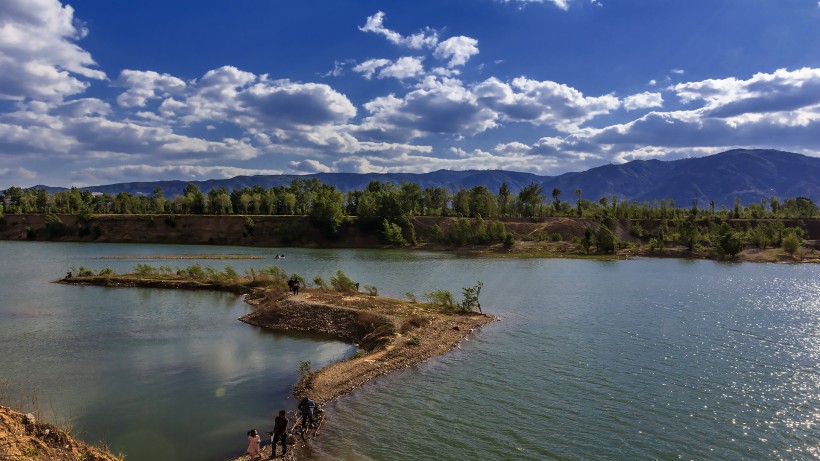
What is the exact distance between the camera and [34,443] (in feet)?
54.3

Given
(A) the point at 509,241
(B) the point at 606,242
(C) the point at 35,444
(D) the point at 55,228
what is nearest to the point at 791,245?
(B) the point at 606,242

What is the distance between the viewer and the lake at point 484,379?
22.6 metres

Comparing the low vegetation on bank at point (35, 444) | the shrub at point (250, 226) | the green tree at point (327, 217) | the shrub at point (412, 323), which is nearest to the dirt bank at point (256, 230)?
the shrub at point (250, 226)

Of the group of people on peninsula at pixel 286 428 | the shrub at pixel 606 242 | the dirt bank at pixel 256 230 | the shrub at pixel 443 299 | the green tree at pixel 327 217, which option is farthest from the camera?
the green tree at pixel 327 217

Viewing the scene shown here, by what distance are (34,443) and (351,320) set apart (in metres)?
29.0

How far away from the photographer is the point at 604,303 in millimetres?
55469

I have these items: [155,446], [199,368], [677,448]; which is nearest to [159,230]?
[199,368]

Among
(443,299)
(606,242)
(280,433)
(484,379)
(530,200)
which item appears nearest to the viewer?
(280,433)

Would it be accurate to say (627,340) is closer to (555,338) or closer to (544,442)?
(555,338)

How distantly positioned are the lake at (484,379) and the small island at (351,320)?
4.85 feet

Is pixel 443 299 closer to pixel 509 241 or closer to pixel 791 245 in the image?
pixel 509 241

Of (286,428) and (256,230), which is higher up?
(256,230)

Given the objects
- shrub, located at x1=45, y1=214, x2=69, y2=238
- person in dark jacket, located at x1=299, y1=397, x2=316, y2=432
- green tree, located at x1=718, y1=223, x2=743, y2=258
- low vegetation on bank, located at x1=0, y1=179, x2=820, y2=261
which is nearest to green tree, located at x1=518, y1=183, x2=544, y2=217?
low vegetation on bank, located at x1=0, y1=179, x2=820, y2=261

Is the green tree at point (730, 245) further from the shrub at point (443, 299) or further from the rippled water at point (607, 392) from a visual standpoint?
the shrub at point (443, 299)
